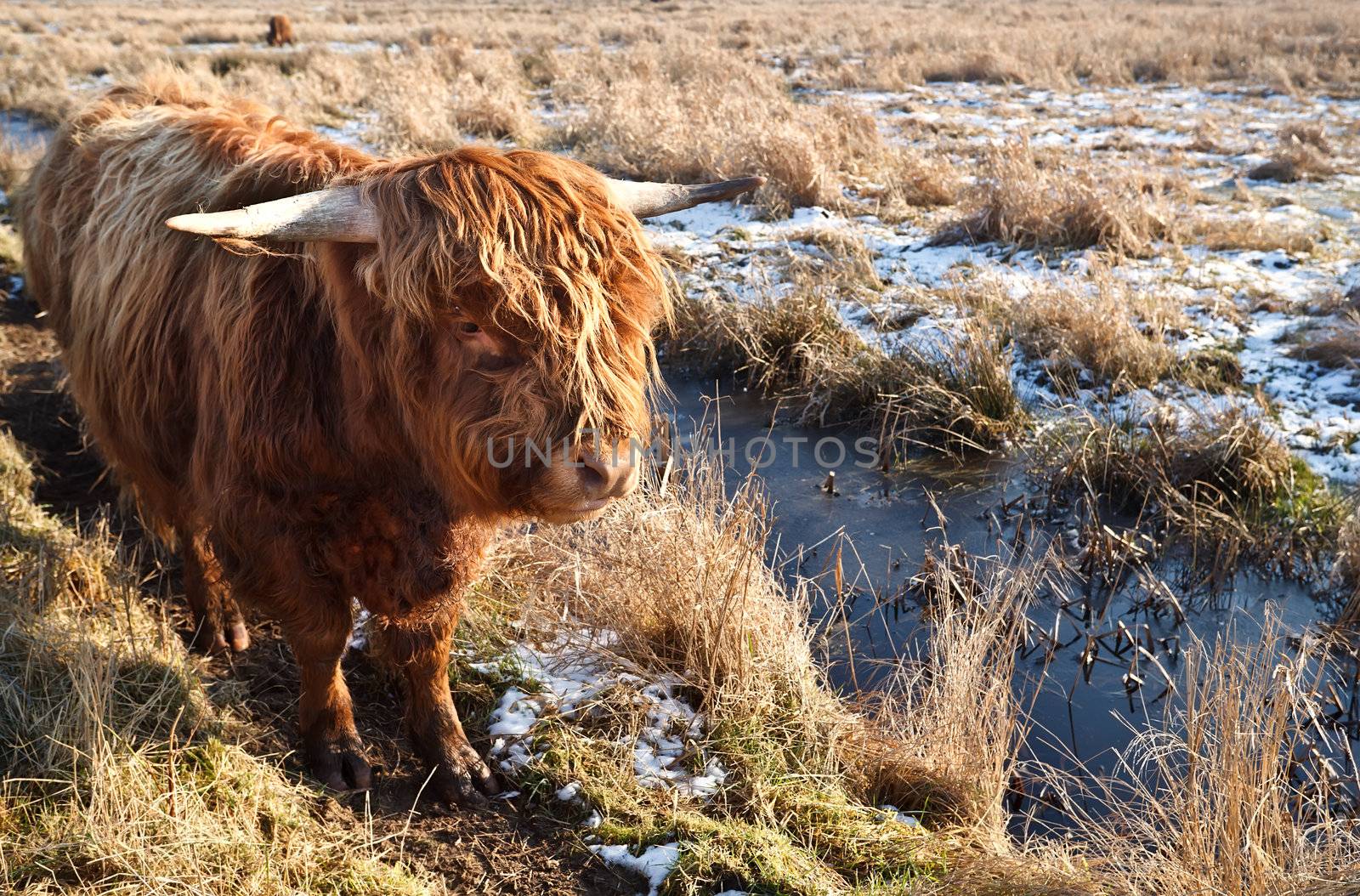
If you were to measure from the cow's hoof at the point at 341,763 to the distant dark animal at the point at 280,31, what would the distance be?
24.7 metres

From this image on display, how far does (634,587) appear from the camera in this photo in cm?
375

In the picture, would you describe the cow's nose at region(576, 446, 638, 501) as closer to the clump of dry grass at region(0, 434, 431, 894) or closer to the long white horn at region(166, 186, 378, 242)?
the long white horn at region(166, 186, 378, 242)

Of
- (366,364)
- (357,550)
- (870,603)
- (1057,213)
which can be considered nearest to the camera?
(366,364)

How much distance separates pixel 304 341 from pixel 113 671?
127 cm

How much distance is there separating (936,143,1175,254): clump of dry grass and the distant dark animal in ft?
68.4

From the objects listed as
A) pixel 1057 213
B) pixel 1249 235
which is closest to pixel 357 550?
pixel 1057 213

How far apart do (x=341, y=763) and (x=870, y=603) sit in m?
2.42

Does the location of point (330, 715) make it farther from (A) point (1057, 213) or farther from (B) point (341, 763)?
(A) point (1057, 213)

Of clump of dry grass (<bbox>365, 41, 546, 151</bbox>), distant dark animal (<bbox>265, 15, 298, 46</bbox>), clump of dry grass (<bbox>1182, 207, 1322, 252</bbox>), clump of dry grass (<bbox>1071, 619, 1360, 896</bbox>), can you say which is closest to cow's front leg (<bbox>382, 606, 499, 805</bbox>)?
clump of dry grass (<bbox>1071, 619, 1360, 896</bbox>)

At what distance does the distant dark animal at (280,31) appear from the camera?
23.5 meters

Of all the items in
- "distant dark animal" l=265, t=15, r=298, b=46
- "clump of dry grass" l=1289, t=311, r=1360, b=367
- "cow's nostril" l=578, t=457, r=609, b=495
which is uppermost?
"distant dark animal" l=265, t=15, r=298, b=46

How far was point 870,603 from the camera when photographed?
14.7 ft

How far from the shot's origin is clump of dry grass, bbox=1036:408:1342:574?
4668 mm

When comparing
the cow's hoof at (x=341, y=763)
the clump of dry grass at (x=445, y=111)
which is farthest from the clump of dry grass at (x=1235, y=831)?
the clump of dry grass at (x=445, y=111)
